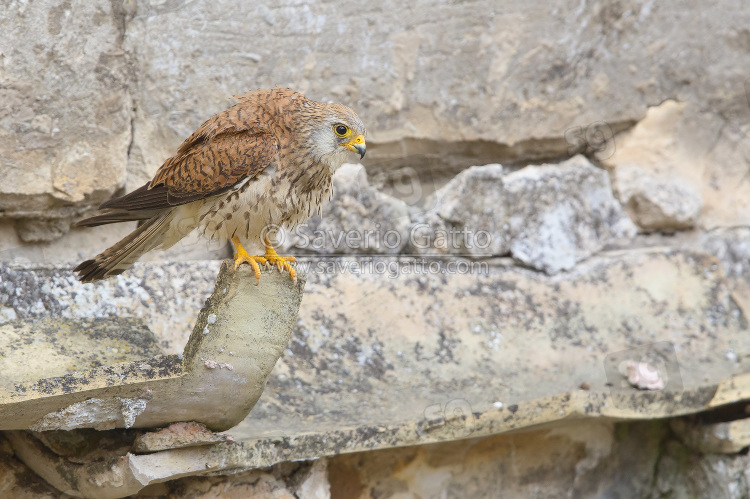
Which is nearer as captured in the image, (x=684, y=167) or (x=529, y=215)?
(x=529, y=215)

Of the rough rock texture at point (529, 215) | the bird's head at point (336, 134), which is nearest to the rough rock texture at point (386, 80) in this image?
the rough rock texture at point (529, 215)

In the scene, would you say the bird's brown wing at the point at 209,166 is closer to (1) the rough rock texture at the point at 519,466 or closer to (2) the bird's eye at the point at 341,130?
(2) the bird's eye at the point at 341,130

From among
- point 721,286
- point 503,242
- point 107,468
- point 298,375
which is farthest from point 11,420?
point 721,286

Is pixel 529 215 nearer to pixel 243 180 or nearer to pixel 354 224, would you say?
pixel 354 224

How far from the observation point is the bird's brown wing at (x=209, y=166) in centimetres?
228

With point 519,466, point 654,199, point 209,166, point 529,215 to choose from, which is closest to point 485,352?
point 519,466

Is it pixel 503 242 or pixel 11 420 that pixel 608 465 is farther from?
pixel 11 420

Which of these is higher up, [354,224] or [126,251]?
[354,224]

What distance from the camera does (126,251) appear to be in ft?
7.55

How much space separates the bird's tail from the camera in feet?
7.39

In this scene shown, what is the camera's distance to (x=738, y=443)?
114 inches

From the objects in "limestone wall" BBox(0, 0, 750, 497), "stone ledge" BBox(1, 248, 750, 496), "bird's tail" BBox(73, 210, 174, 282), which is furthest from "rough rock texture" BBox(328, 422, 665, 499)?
"bird's tail" BBox(73, 210, 174, 282)

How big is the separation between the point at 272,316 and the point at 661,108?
223 centimetres

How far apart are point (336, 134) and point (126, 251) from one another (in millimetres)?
715
